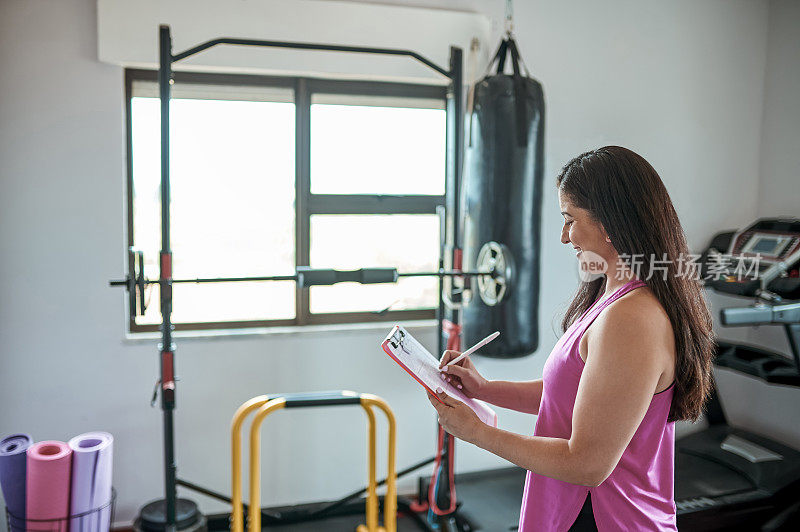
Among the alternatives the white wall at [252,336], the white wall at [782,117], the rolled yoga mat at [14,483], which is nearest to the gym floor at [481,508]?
the white wall at [252,336]

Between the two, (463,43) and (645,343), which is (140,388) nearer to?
(463,43)

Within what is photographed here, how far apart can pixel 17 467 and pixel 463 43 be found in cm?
257

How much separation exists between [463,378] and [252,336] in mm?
1637

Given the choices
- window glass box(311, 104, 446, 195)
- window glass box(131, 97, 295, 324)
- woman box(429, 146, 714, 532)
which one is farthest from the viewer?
window glass box(311, 104, 446, 195)

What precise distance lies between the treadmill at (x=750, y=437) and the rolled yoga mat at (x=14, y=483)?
101 inches

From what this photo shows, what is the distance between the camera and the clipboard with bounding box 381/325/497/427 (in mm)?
1397

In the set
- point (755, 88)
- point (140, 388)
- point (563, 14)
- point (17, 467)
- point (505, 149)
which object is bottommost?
point (17, 467)

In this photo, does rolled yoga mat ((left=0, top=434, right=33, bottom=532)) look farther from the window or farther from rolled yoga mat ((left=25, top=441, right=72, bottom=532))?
the window

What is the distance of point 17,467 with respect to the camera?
2.44m

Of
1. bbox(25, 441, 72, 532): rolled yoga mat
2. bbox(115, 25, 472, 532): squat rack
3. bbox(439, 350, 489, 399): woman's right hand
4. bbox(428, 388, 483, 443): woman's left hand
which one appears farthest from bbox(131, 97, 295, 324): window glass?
bbox(428, 388, 483, 443): woman's left hand

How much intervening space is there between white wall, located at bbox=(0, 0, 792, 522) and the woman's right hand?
156 centimetres

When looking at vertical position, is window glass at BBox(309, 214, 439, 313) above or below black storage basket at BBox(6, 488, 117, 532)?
above

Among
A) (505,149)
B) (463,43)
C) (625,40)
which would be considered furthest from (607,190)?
(625,40)

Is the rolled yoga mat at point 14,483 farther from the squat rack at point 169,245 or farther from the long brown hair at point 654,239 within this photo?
the long brown hair at point 654,239
